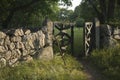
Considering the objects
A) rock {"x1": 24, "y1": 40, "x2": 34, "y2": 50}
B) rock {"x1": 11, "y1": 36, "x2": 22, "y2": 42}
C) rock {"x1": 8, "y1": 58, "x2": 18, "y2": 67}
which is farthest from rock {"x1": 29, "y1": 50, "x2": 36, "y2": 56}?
rock {"x1": 8, "y1": 58, "x2": 18, "y2": 67}

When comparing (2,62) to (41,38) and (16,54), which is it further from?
(41,38)

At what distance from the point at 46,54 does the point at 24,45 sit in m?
1.44

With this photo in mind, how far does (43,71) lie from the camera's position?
12.2 m

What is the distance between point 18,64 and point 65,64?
252 cm

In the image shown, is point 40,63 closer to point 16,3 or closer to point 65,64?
point 65,64

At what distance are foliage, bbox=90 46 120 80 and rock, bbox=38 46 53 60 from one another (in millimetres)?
2367

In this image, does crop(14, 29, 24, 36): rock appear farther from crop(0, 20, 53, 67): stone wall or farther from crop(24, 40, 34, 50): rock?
crop(24, 40, 34, 50): rock

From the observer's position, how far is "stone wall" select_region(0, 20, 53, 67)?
41.3 ft

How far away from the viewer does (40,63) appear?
13.3m

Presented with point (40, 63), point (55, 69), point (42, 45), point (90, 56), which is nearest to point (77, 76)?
point (55, 69)

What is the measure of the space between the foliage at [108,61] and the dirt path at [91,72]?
0.25 meters

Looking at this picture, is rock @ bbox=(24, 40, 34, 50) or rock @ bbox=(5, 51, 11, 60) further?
rock @ bbox=(24, 40, 34, 50)

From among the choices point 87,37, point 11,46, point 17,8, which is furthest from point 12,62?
point 17,8

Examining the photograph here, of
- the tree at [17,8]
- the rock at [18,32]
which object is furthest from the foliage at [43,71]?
the tree at [17,8]
